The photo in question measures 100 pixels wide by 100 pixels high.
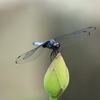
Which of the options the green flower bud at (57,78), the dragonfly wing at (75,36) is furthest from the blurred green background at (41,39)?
the green flower bud at (57,78)

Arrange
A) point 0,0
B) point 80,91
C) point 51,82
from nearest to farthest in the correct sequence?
point 51,82 → point 0,0 → point 80,91

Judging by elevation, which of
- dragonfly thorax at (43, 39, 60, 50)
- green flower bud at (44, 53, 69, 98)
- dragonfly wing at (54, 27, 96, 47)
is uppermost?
dragonfly thorax at (43, 39, 60, 50)

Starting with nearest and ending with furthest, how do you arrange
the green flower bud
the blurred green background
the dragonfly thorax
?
the green flower bud < the dragonfly thorax < the blurred green background

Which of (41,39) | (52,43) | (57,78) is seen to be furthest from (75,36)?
(41,39)

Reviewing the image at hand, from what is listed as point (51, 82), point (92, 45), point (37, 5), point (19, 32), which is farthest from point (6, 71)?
point (51, 82)

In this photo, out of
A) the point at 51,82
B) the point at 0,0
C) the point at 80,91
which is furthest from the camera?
the point at 80,91

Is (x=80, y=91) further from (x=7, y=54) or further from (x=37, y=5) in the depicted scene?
(x=37, y=5)

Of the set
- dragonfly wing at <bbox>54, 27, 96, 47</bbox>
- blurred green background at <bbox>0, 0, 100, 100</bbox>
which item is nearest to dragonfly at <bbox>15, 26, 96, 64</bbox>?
dragonfly wing at <bbox>54, 27, 96, 47</bbox>

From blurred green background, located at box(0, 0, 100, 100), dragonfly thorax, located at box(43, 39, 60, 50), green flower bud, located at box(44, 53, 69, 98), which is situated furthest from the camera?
blurred green background, located at box(0, 0, 100, 100)

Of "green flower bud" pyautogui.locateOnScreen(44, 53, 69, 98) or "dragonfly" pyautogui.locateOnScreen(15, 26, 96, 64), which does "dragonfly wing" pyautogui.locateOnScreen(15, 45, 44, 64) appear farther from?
"green flower bud" pyautogui.locateOnScreen(44, 53, 69, 98)
